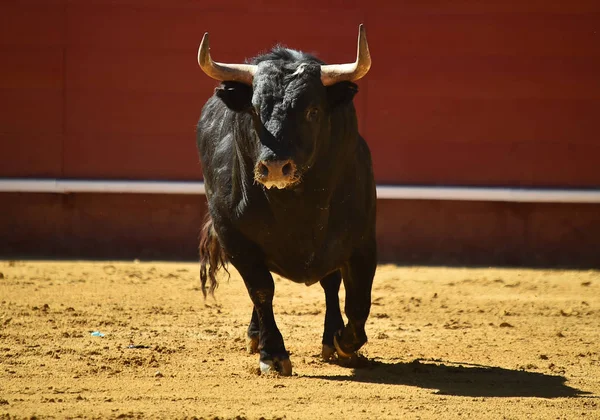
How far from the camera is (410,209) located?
8.36 meters

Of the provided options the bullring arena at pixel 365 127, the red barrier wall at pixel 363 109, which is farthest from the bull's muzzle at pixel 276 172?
the red barrier wall at pixel 363 109

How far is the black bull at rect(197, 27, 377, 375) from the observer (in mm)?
4137

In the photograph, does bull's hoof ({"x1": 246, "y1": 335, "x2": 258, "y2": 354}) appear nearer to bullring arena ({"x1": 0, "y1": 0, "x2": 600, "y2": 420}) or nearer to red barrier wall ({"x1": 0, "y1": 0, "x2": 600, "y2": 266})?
bullring arena ({"x1": 0, "y1": 0, "x2": 600, "y2": 420})

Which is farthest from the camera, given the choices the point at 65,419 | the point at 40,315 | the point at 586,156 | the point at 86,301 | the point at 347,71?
the point at 586,156

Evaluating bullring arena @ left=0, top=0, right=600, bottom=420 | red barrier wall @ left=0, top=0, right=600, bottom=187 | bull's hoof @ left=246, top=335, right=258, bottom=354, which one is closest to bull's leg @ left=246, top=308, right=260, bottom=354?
bull's hoof @ left=246, top=335, right=258, bottom=354

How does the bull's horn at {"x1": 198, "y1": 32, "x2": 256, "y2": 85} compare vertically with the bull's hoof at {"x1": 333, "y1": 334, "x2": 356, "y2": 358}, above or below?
above

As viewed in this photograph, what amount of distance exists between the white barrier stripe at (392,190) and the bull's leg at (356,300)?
3671mm

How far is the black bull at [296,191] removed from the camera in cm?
414

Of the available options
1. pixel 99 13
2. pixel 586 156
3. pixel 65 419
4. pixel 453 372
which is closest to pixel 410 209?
pixel 586 156

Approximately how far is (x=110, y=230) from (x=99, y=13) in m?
1.69

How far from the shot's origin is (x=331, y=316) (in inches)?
193

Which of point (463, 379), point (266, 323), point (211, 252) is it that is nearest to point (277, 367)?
point (266, 323)

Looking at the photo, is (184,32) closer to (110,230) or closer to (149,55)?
(149,55)

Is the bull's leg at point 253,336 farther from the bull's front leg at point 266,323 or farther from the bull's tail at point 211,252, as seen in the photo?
the bull's tail at point 211,252
